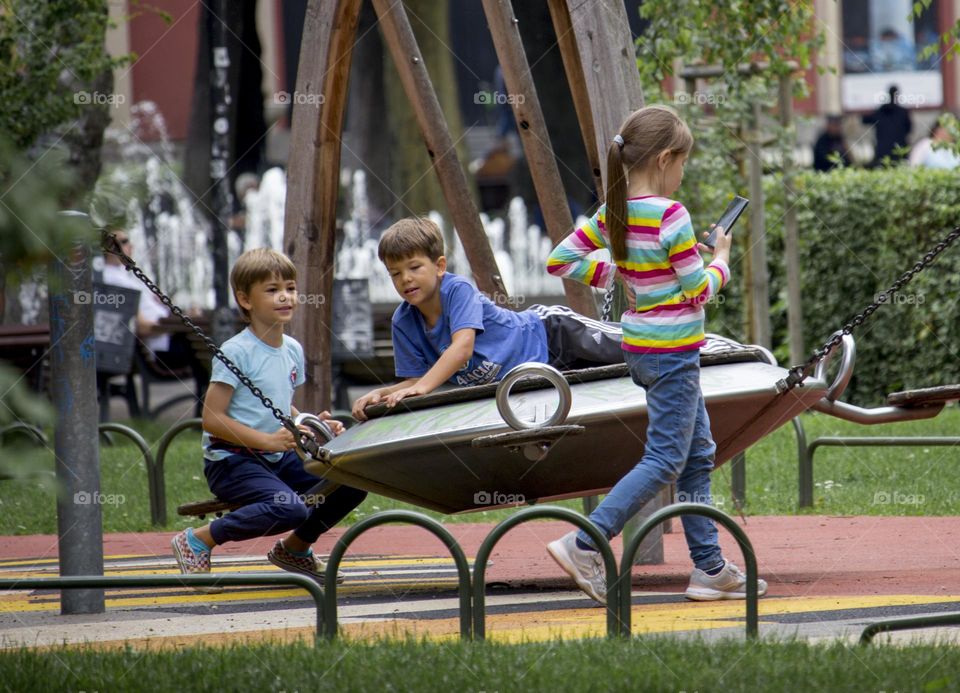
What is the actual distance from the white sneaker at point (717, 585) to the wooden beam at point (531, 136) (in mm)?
2141

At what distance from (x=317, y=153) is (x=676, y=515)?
383 centimetres

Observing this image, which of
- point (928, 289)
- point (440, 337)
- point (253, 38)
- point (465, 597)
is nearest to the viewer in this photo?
point (465, 597)

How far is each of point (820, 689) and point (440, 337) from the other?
2.67 m

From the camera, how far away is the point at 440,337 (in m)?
6.03

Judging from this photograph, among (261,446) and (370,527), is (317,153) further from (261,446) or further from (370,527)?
(370,527)

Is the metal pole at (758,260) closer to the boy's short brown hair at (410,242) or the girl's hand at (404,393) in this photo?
the boy's short brown hair at (410,242)

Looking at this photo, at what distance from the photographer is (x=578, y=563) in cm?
500

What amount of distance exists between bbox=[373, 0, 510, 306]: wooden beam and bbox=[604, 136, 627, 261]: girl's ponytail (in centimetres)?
216

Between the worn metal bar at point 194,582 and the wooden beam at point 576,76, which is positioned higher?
the wooden beam at point 576,76

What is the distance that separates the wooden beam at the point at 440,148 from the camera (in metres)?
7.56

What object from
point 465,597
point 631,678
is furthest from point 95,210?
point 465,597

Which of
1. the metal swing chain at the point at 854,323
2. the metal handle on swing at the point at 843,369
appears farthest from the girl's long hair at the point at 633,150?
the metal handle on swing at the point at 843,369

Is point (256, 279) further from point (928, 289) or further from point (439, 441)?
point (928, 289)

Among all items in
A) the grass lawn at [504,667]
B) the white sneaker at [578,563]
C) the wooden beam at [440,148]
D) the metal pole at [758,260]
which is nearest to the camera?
the grass lawn at [504,667]
